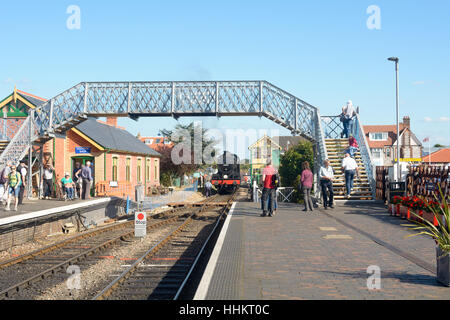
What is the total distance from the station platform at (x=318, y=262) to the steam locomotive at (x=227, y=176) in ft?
89.7

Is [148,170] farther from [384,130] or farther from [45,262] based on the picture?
[384,130]

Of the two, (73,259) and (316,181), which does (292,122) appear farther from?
(73,259)

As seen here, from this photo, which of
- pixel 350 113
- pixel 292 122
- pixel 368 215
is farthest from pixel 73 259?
pixel 350 113

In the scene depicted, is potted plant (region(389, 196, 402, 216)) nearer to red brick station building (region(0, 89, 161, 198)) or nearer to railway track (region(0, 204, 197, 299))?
railway track (region(0, 204, 197, 299))

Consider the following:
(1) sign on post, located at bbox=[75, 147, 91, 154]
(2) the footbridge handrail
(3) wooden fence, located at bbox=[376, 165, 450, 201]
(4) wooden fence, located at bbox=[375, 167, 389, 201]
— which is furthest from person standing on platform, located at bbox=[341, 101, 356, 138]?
(1) sign on post, located at bbox=[75, 147, 91, 154]

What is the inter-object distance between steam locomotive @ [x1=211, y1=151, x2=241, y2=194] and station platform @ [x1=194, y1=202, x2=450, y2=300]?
89.7ft

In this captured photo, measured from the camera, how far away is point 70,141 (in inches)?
1030

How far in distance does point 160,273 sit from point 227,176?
102ft

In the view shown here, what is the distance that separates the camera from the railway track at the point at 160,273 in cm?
741

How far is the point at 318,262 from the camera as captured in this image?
704 cm

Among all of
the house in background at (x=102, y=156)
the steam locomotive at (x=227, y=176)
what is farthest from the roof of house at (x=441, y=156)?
the house in background at (x=102, y=156)

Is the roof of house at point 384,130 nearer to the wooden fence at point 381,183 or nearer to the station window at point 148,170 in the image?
the station window at point 148,170

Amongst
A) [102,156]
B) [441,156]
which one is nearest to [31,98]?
[102,156]

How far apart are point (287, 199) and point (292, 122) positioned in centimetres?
548
